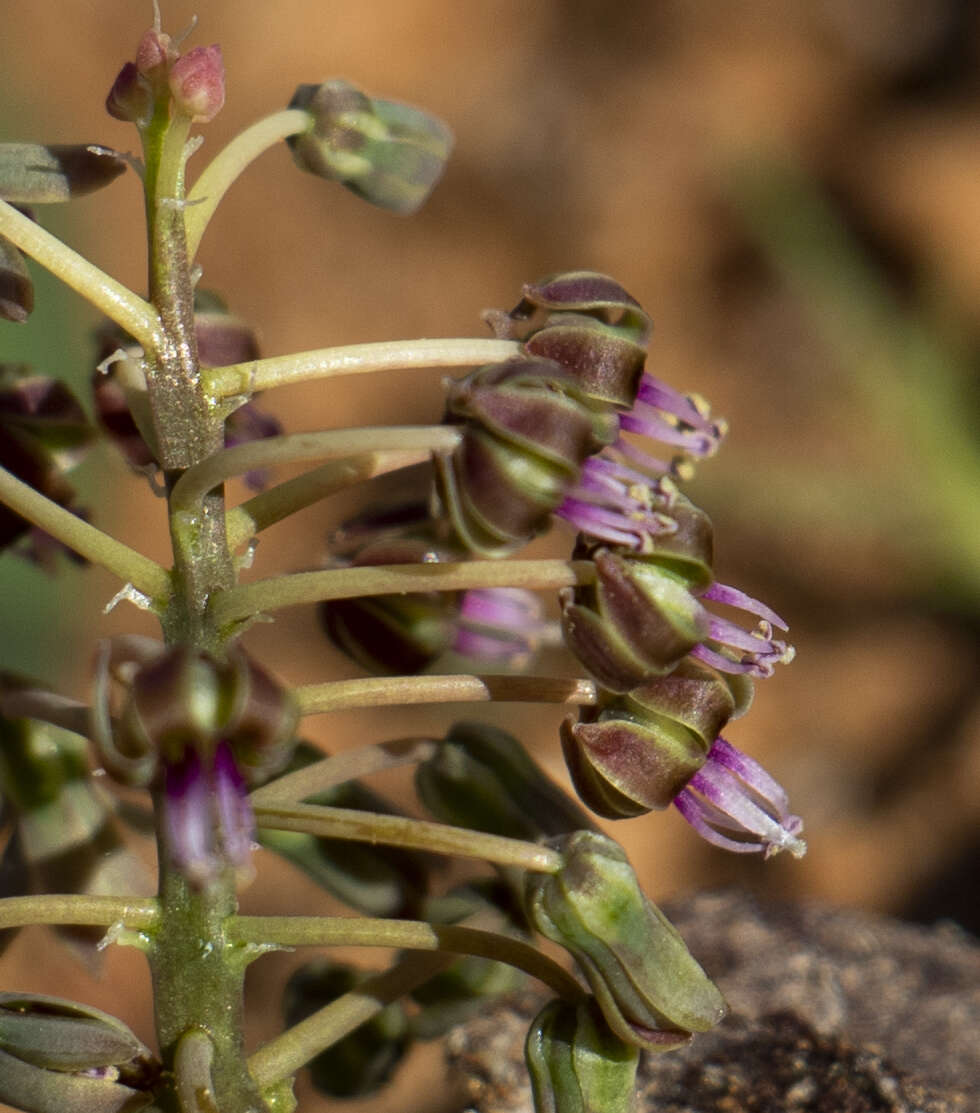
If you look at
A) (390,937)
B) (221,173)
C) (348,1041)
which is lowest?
(348,1041)

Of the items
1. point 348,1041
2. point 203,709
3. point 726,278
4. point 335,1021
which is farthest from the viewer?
point 726,278

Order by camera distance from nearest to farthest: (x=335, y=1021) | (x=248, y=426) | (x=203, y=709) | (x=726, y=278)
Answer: (x=203, y=709)
(x=335, y=1021)
(x=248, y=426)
(x=726, y=278)

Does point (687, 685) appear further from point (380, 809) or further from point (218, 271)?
point (218, 271)

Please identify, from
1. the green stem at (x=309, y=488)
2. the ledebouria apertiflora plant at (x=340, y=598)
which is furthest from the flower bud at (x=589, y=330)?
the green stem at (x=309, y=488)

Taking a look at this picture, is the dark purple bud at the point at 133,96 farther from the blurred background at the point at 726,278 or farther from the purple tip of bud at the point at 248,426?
Answer: the blurred background at the point at 726,278

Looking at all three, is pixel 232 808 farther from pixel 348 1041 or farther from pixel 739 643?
pixel 348 1041

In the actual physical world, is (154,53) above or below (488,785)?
above

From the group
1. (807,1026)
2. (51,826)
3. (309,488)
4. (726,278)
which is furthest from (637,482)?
(726,278)
